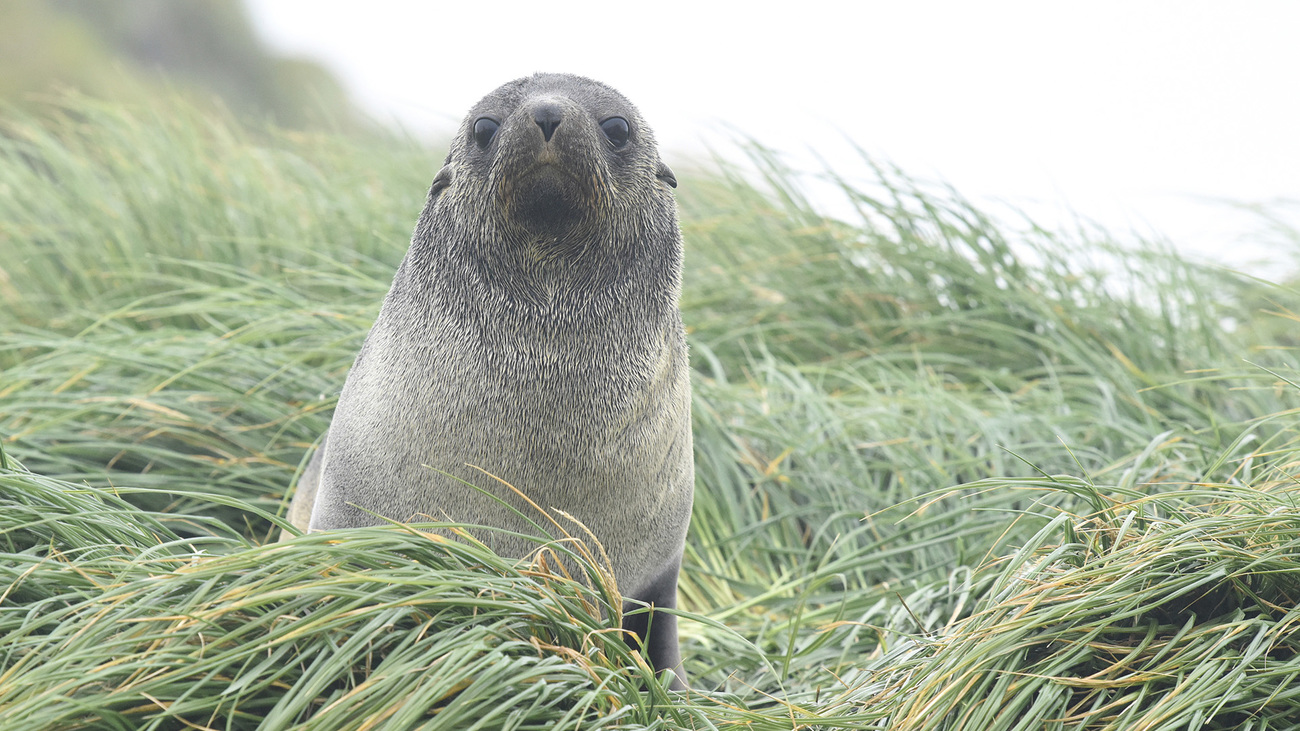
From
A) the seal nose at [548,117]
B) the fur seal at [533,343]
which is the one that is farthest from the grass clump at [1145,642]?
the seal nose at [548,117]

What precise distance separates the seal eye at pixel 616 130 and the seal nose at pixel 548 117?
0.66 ft

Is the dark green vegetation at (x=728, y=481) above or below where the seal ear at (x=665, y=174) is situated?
below

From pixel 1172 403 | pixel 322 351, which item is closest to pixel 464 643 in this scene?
pixel 322 351

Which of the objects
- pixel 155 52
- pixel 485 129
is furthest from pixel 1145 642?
pixel 155 52

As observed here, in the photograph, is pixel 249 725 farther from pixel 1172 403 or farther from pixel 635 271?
pixel 1172 403

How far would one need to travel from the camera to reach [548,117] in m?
2.36

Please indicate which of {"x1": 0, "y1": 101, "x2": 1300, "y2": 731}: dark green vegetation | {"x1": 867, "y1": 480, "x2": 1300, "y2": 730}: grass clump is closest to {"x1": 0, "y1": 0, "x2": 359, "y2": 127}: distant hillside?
{"x1": 0, "y1": 101, "x2": 1300, "y2": 731}: dark green vegetation

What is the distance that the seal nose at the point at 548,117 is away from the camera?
2.36m

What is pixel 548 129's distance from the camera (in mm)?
2371

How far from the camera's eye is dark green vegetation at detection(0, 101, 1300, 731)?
2.06m

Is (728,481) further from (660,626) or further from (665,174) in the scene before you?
(665,174)

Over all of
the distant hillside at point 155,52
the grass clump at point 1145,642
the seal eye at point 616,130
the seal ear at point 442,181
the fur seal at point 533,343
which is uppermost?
the distant hillside at point 155,52

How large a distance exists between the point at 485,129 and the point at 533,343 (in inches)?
21.2

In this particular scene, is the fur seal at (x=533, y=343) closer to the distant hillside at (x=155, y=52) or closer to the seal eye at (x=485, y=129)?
the seal eye at (x=485, y=129)
